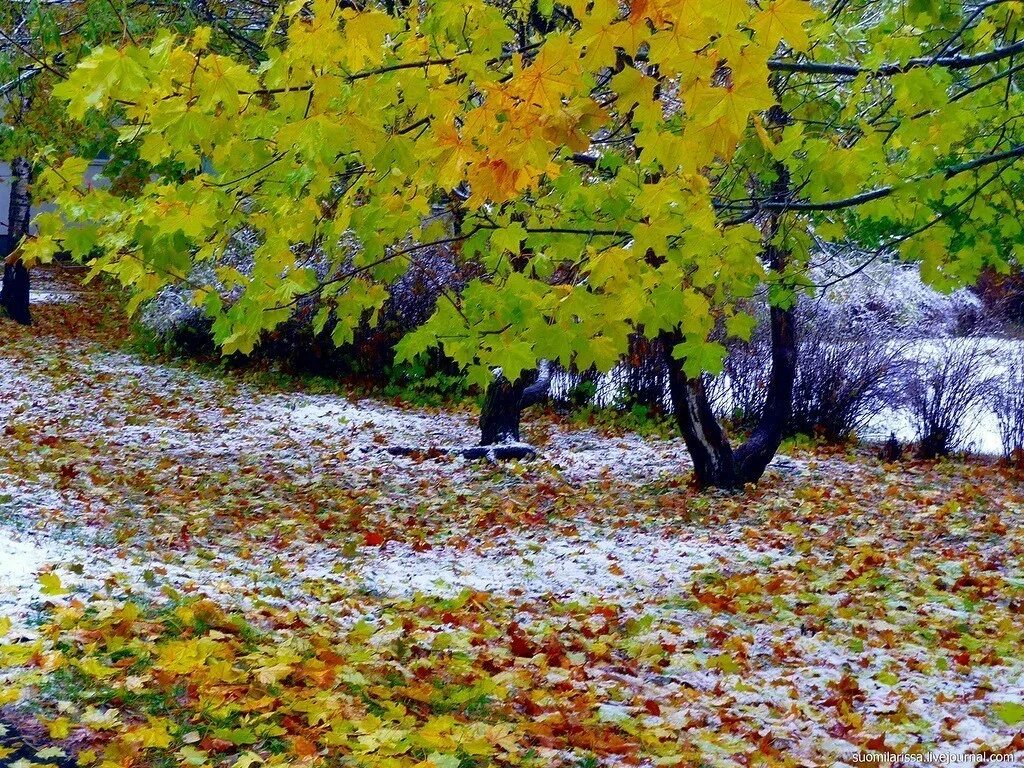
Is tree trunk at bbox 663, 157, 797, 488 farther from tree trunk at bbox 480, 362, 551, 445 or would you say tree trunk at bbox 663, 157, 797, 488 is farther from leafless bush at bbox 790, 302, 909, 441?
leafless bush at bbox 790, 302, 909, 441

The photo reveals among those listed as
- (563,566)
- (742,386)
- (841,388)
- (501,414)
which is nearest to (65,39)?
(501,414)

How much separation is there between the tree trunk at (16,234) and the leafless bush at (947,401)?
12190mm

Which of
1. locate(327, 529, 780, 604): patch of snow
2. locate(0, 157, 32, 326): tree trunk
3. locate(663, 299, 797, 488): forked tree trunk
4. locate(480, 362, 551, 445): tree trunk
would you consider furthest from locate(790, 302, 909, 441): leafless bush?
locate(0, 157, 32, 326): tree trunk

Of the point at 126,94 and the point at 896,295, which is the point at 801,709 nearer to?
the point at 126,94

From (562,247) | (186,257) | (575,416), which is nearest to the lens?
(186,257)

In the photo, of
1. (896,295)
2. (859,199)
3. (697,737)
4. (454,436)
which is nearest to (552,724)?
(697,737)

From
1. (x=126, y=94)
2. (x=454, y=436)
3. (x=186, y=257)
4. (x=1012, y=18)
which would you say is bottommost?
(x=454, y=436)

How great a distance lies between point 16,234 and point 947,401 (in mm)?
12602

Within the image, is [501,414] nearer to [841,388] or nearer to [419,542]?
[419,542]

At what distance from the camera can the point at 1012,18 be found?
4.64 m

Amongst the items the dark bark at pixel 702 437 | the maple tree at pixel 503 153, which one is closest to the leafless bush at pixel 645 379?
the dark bark at pixel 702 437

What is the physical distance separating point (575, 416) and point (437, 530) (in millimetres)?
5044

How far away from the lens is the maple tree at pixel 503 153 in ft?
8.48

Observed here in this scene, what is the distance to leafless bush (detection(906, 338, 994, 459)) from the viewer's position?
10602 millimetres
